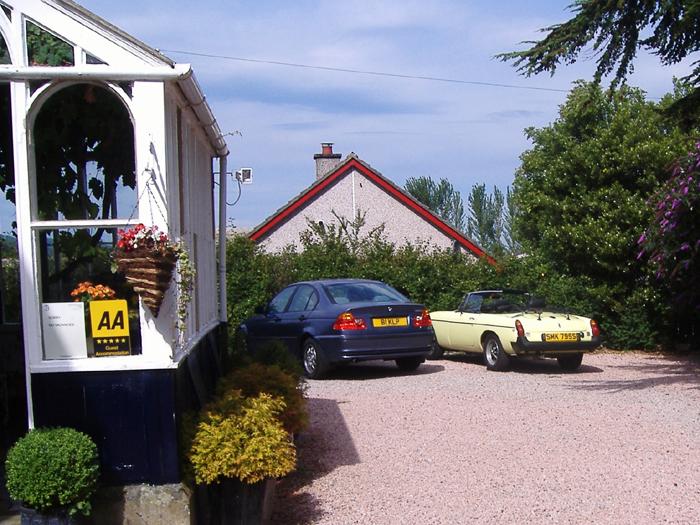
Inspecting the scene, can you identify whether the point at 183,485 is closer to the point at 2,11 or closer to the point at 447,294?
the point at 2,11

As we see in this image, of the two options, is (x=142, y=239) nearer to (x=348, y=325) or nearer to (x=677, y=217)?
(x=348, y=325)

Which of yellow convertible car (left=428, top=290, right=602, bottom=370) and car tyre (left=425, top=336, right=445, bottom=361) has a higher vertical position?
yellow convertible car (left=428, top=290, right=602, bottom=370)

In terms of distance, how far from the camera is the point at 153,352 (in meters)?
5.64

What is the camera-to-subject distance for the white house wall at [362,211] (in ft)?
102

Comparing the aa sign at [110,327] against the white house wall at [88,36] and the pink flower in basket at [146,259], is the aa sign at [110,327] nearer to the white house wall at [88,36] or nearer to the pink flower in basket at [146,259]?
the pink flower in basket at [146,259]

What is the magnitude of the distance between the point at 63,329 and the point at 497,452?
4.57 m

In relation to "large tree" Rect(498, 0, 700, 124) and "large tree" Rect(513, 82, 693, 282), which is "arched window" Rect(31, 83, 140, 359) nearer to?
"large tree" Rect(498, 0, 700, 124)

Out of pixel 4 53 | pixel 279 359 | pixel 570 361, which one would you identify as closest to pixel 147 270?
pixel 4 53

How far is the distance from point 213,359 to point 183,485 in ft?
10.2

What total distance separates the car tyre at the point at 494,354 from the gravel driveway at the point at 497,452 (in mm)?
881

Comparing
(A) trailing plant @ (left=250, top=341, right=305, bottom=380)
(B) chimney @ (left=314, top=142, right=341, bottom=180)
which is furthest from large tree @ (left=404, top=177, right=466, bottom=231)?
(A) trailing plant @ (left=250, top=341, right=305, bottom=380)

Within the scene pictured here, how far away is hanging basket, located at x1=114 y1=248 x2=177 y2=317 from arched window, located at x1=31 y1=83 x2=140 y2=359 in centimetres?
31

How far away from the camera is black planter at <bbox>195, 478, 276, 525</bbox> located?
5949mm

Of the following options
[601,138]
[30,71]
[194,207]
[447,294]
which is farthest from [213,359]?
[601,138]
